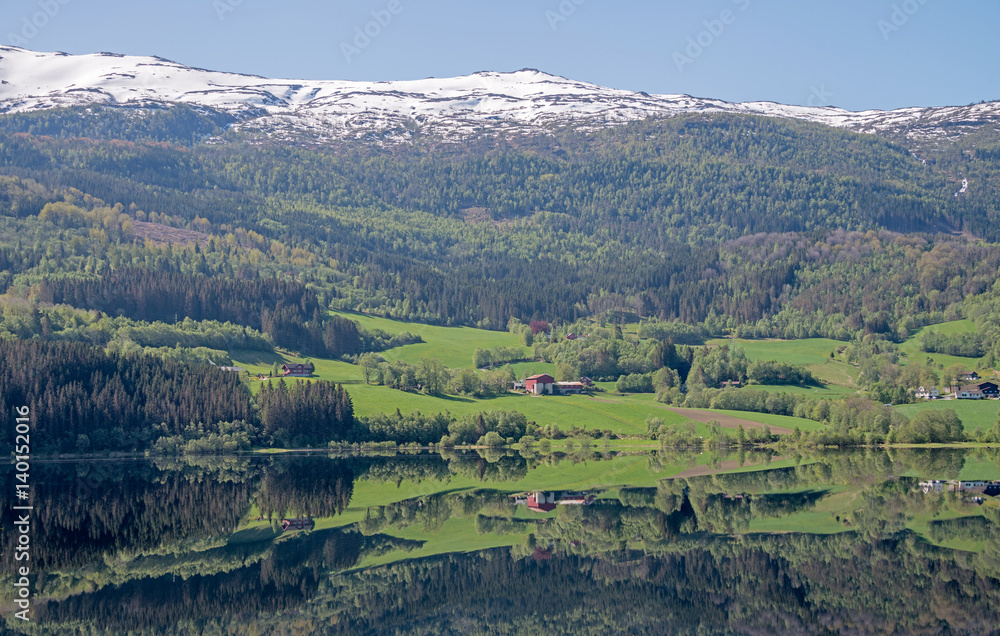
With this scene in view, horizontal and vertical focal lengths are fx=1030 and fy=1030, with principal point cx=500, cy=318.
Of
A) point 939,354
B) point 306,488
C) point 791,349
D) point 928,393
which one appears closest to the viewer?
point 306,488

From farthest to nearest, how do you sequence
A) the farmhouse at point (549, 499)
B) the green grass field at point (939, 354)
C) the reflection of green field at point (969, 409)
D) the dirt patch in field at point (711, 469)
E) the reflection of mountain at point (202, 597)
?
the green grass field at point (939, 354), the reflection of green field at point (969, 409), the dirt patch in field at point (711, 469), the farmhouse at point (549, 499), the reflection of mountain at point (202, 597)

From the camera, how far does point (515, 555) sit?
53531mm

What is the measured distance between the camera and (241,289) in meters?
188

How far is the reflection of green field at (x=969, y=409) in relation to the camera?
11781 centimetres

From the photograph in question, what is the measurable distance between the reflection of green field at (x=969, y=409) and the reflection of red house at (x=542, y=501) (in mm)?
63223

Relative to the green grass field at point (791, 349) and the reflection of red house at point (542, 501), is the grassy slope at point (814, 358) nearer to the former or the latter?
the green grass field at point (791, 349)

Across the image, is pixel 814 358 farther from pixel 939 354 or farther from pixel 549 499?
pixel 549 499

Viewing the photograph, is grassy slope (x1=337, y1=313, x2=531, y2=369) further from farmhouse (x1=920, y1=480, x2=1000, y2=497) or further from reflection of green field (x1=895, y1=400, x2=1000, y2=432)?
farmhouse (x1=920, y1=480, x2=1000, y2=497)

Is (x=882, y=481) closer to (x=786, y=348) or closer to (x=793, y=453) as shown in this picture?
(x=793, y=453)

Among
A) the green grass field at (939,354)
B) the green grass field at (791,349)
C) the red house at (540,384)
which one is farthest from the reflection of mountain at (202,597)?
the green grass field at (791,349)

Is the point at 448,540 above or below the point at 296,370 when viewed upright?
above

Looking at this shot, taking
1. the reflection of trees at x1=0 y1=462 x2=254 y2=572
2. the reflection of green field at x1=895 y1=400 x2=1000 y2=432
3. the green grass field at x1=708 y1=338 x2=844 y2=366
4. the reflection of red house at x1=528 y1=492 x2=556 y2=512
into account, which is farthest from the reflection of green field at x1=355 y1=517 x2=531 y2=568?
the green grass field at x1=708 y1=338 x2=844 y2=366

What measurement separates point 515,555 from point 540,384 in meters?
101

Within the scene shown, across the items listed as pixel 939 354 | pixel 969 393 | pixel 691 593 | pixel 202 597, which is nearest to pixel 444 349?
pixel 939 354
